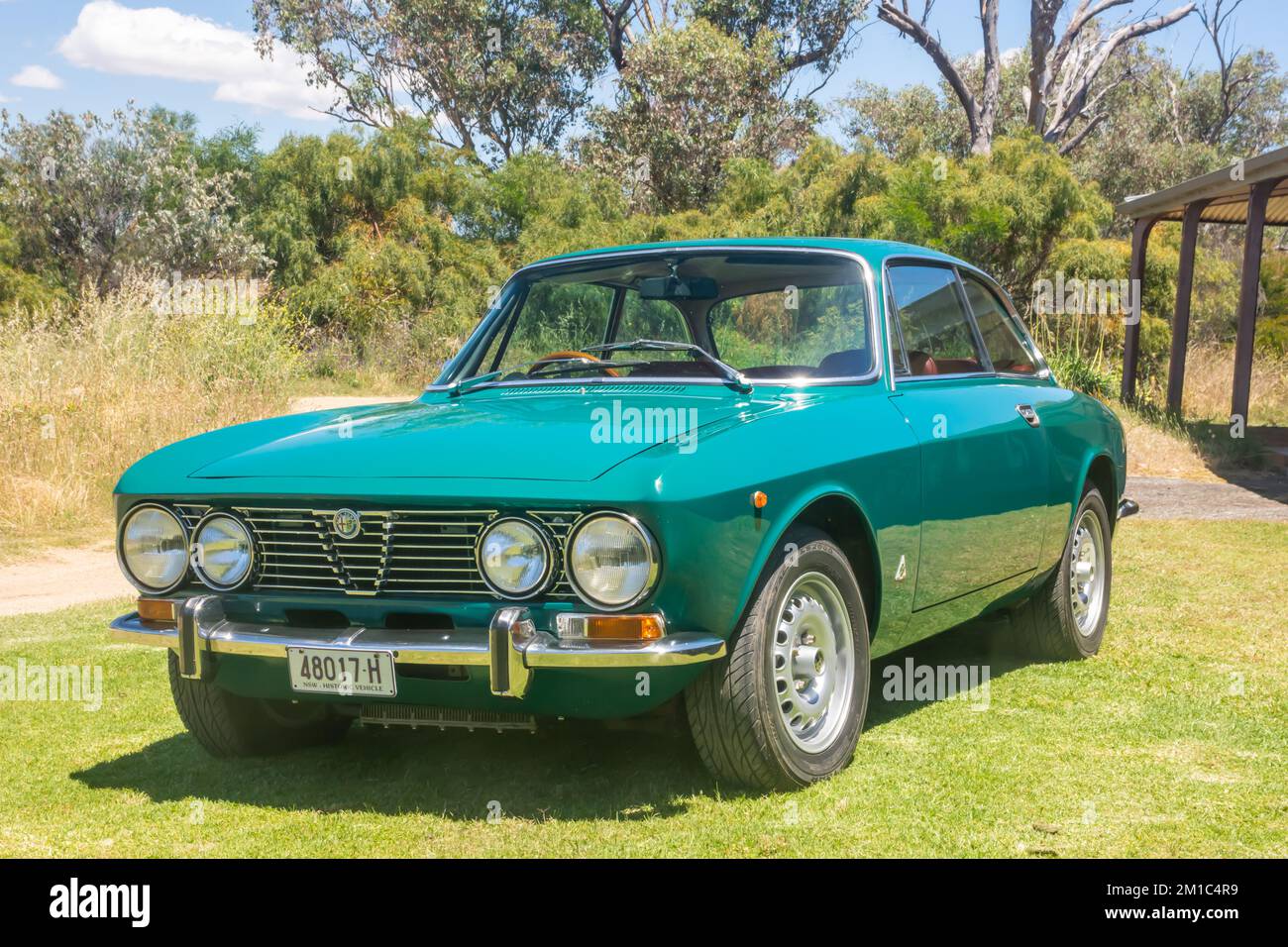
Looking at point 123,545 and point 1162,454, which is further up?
point 123,545

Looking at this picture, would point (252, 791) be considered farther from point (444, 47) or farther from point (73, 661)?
point (444, 47)

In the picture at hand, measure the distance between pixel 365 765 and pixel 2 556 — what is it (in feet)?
21.0

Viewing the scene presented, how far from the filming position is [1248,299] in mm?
14609

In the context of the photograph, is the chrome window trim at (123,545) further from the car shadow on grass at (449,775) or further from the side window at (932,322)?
the side window at (932,322)

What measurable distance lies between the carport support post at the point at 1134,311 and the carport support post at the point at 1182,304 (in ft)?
2.73

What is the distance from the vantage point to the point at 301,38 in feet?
123

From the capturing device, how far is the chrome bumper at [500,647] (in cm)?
354

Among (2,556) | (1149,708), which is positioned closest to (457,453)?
(1149,708)

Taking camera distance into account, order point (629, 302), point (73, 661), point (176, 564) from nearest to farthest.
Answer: point (176, 564)
point (629, 302)
point (73, 661)

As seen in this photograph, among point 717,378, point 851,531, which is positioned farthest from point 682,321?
point 851,531

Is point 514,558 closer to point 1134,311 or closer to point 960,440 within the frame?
point 960,440

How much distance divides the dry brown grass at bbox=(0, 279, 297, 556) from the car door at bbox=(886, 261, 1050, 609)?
7338 millimetres

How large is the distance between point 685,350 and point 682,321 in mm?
464
